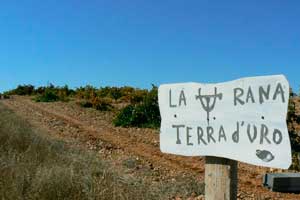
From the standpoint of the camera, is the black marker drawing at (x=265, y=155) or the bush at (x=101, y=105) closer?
the black marker drawing at (x=265, y=155)

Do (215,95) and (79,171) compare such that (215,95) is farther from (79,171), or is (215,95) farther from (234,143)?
(79,171)

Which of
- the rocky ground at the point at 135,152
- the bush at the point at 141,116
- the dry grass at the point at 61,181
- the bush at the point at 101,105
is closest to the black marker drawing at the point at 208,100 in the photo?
the dry grass at the point at 61,181

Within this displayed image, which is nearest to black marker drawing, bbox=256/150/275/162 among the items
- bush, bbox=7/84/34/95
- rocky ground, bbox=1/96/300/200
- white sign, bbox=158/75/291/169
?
white sign, bbox=158/75/291/169

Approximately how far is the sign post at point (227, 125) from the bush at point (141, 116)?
10.2 m

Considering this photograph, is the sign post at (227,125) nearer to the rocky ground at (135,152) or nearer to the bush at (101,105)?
the rocky ground at (135,152)

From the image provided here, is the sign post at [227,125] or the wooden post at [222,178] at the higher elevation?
the sign post at [227,125]

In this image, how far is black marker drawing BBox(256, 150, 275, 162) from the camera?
299 cm

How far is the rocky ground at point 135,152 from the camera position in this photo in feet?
24.5

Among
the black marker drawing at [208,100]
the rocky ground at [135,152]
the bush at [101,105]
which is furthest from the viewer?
the bush at [101,105]

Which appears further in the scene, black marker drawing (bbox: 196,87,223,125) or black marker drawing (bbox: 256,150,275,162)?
black marker drawing (bbox: 196,87,223,125)

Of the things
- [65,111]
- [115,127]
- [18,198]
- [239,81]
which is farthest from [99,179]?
[65,111]

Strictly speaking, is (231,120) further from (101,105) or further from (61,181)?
(101,105)

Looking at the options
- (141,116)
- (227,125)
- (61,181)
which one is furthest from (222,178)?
(141,116)

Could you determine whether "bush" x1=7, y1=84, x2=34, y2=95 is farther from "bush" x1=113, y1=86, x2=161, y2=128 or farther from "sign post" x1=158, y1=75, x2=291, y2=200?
"sign post" x1=158, y1=75, x2=291, y2=200
